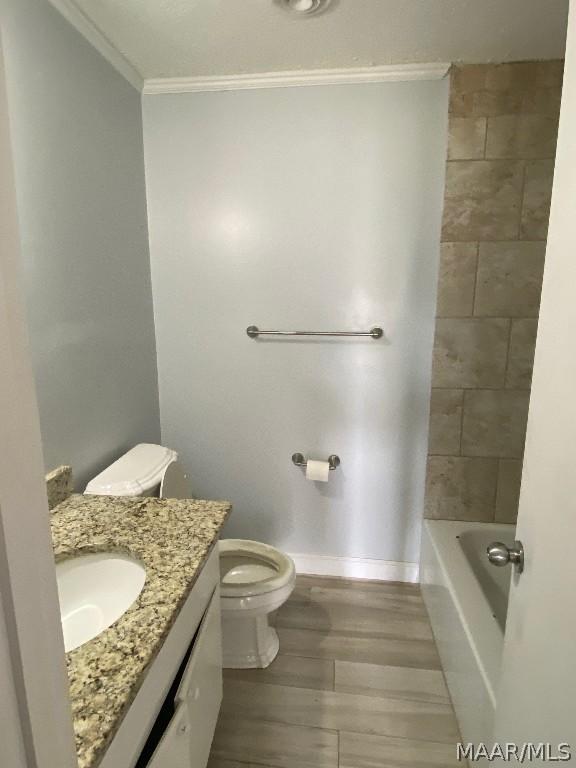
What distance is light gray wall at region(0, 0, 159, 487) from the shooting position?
1284 mm

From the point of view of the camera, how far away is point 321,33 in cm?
158

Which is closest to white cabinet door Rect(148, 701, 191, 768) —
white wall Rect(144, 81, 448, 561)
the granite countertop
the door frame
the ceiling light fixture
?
the granite countertop

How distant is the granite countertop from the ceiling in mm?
1591

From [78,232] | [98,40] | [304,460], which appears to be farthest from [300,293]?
[98,40]

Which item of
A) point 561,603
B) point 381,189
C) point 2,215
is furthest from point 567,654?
point 381,189

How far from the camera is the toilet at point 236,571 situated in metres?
1.57

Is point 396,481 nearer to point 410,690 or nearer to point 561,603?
point 410,690

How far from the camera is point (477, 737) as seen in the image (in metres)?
1.35

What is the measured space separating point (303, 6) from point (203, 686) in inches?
80.5

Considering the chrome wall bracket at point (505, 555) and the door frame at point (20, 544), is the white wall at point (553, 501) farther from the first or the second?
the door frame at point (20, 544)

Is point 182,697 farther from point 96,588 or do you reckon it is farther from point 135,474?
point 135,474

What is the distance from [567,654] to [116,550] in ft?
3.24

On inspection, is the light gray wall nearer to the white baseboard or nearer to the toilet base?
the toilet base

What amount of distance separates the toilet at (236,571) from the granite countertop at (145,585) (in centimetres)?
16
